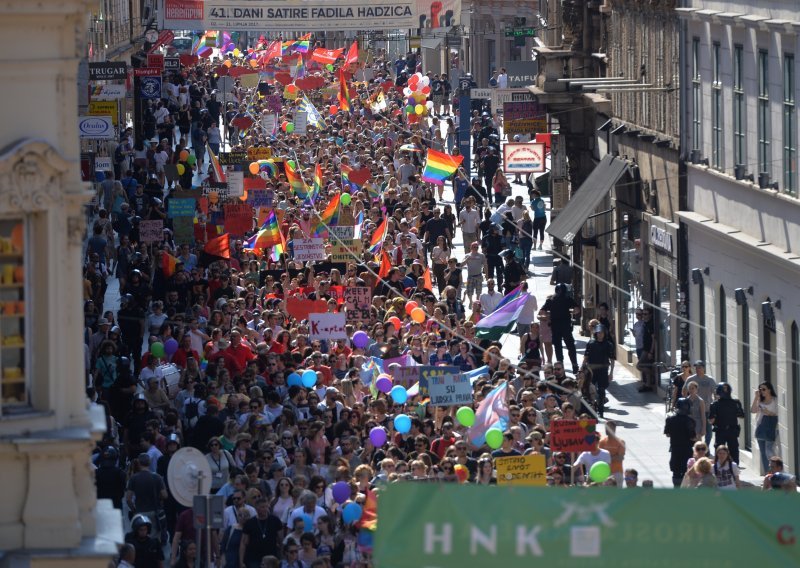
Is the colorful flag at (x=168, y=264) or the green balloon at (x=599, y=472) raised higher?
the colorful flag at (x=168, y=264)

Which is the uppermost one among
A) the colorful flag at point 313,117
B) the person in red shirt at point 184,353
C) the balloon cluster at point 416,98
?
the balloon cluster at point 416,98

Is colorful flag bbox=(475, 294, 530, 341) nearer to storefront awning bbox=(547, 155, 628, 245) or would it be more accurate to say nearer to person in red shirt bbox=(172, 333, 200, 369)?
person in red shirt bbox=(172, 333, 200, 369)

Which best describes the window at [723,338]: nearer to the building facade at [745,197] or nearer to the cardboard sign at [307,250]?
the building facade at [745,197]

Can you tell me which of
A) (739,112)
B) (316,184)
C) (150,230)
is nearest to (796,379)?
(739,112)

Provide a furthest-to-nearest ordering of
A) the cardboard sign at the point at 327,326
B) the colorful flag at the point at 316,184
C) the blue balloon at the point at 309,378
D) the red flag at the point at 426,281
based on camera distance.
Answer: the colorful flag at the point at 316,184
the red flag at the point at 426,281
the cardboard sign at the point at 327,326
the blue balloon at the point at 309,378

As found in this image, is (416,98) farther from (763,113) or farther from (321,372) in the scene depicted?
(321,372)

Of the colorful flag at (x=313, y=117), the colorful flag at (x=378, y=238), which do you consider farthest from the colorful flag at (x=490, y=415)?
the colorful flag at (x=313, y=117)

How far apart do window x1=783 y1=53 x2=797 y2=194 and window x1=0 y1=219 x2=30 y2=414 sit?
1348cm

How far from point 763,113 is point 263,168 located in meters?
18.9

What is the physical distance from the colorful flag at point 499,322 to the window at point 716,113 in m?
3.69

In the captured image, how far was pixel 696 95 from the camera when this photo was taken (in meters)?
30.2

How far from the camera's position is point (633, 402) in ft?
96.1

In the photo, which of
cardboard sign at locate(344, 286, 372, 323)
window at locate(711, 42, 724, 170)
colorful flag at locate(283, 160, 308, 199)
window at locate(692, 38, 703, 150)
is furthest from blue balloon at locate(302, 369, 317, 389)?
colorful flag at locate(283, 160, 308, 199)

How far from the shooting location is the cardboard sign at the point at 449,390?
71.8 ft
